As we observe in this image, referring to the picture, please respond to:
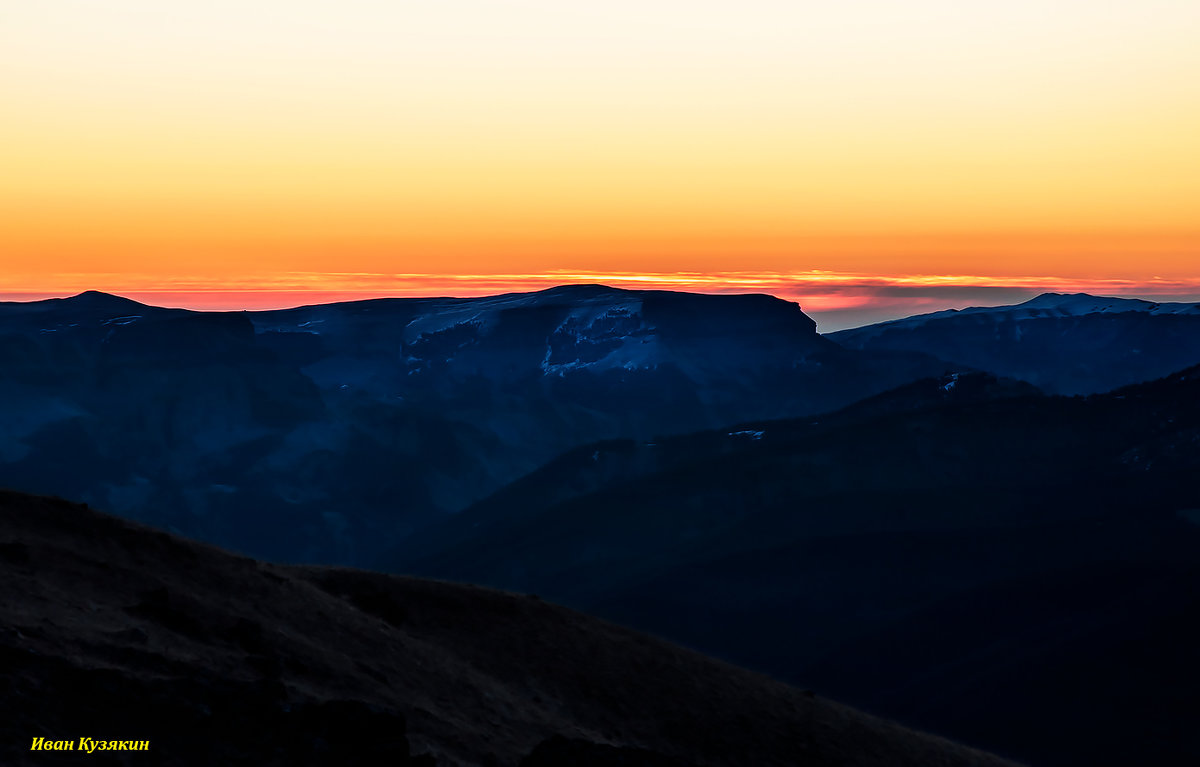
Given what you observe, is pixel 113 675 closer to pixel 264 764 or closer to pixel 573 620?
pixel 264 764

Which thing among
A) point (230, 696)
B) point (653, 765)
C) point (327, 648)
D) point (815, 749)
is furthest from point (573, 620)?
point (230, 696)

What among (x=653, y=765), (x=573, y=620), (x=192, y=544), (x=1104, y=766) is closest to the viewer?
(x=653, y=765)

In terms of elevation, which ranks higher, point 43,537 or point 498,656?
point 43,537

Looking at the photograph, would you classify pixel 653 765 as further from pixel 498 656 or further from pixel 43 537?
pixel 43 537

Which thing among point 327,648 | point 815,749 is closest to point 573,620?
point 815,749

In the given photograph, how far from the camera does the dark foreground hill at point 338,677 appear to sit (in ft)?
116

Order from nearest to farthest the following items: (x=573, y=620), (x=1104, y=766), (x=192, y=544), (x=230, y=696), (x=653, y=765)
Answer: (x=230, y=696) < (x=653, y=765) < (x=192, y=544) < (x=573, y=620) < (x=1104, y=766)

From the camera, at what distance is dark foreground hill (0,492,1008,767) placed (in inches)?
1388

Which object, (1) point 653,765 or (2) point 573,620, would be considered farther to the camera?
(2) point 573,620

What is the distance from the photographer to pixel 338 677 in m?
47.2

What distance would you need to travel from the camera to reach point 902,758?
6331cm

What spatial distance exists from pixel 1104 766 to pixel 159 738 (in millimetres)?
195956

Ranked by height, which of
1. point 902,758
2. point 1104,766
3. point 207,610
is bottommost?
point 1104,766

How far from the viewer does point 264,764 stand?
113 feet
